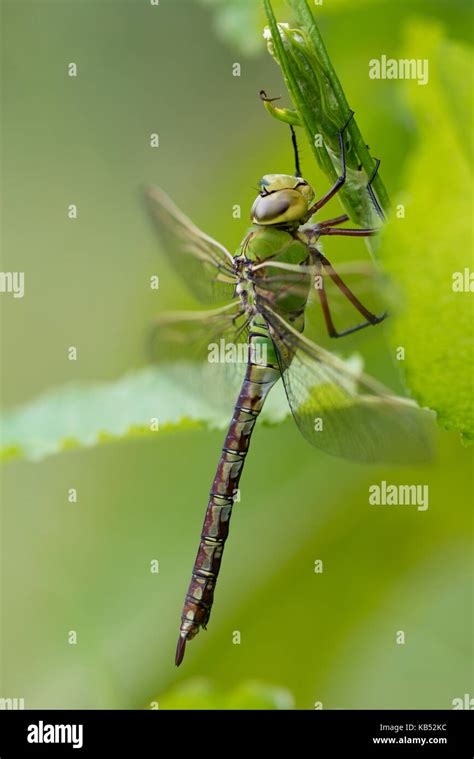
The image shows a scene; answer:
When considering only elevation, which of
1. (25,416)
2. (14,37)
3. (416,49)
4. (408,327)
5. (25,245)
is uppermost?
(14,37)

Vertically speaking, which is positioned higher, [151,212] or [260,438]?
[151,212]

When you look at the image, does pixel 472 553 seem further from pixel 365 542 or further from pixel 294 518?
pixel 294 518

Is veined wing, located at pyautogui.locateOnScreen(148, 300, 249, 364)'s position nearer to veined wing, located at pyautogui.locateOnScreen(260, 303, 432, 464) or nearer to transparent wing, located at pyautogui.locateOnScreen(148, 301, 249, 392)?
transparent wing, located at pyautogui.locateOnScreen(148, 301, 249, 392)

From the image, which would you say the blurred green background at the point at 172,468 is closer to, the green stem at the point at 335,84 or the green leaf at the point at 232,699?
the green leaf at the point at 232,699

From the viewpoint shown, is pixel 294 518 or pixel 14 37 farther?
pixel 14 37

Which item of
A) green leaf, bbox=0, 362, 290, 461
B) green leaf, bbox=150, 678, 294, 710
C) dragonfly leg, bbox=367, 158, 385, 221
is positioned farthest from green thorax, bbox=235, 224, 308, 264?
green leaf, bbox=150, 678, 294, 710

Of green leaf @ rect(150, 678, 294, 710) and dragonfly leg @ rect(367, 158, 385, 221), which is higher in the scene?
dragonfly leg @ rect(367, 158, 385, 221)

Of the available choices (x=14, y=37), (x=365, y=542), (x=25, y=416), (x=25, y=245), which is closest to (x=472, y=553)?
(x=365, y=542)

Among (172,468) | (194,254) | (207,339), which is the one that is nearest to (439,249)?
(207,339)
